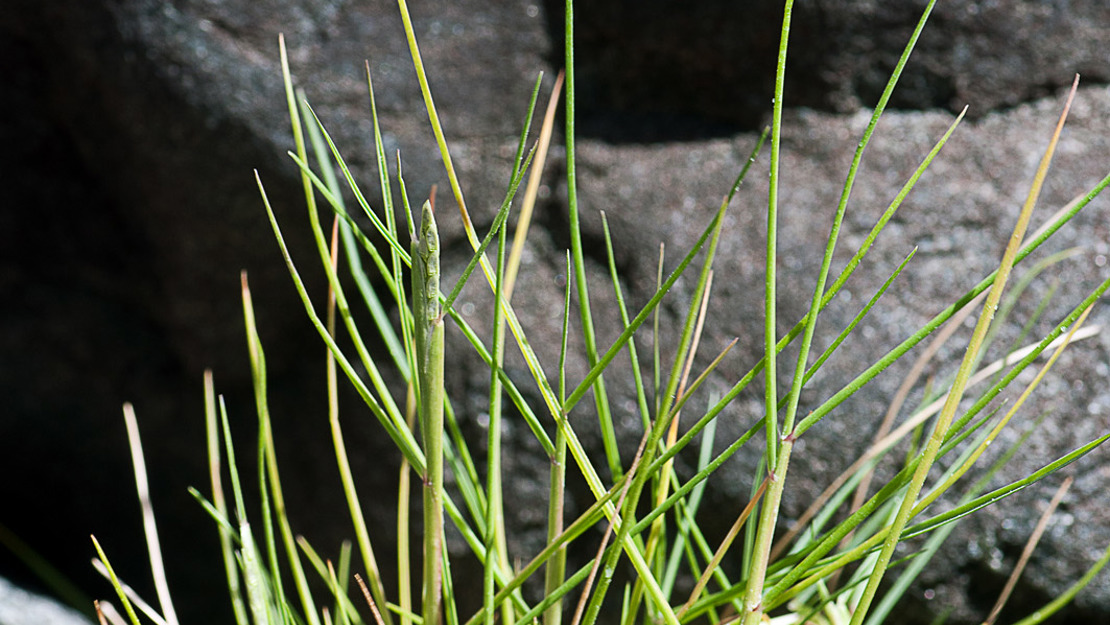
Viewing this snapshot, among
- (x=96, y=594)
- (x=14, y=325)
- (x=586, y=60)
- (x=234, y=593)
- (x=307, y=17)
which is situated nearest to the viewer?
(x=234, y=593)

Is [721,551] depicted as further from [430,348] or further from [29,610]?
[29,610]

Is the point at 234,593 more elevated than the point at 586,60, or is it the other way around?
the point at 586,60

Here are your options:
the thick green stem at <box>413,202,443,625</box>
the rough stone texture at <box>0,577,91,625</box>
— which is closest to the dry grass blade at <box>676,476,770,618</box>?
the thick green stem at <box>413,202,443,625</box>

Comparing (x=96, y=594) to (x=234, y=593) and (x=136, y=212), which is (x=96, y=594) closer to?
(x=136, y=212)

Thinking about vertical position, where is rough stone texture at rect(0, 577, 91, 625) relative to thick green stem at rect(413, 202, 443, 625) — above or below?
below

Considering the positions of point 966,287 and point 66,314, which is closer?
point 966,287

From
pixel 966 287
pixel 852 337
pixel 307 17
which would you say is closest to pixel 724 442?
pixel 852 337

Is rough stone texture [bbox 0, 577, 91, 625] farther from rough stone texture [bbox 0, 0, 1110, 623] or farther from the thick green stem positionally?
the thick green stem

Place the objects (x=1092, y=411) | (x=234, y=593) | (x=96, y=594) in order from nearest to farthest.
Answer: (x=234, y=593)
(x=1092, y=411)
(x=96, y=594)
